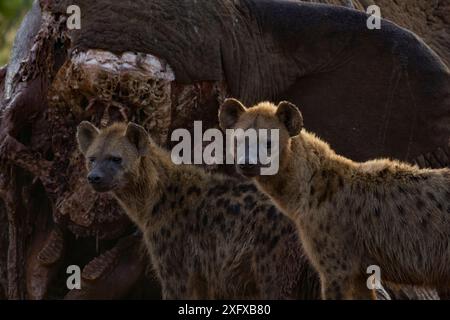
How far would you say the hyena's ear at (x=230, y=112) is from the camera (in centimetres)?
1018

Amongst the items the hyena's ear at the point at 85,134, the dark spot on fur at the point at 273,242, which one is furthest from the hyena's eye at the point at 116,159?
the dark spot on fur at the point at 273,242

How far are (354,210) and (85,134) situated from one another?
2143mm

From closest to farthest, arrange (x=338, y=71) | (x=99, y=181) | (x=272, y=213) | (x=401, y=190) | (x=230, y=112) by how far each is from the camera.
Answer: (x=401, y=190) < (x=230, y=112) < (x=99, y=181) < (x=272, y=213) < (x=338, y=71)

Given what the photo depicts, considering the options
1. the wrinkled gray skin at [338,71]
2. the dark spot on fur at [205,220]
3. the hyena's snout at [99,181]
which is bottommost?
the dark spot on fur at [205,220]

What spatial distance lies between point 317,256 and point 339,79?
106 inches

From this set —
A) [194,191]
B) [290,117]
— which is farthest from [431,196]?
[194,191]

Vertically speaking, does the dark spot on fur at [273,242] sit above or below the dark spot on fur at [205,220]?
below

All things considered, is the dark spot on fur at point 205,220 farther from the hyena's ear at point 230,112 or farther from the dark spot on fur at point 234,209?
the hyena's ear at point 230,112

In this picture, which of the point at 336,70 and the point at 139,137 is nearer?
the point at 139,137

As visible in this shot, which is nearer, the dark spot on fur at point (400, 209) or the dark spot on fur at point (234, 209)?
the dark spot on fur at point (400, 209)

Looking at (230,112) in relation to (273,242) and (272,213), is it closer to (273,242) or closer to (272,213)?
(272,213)

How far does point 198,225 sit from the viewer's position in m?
10.6
